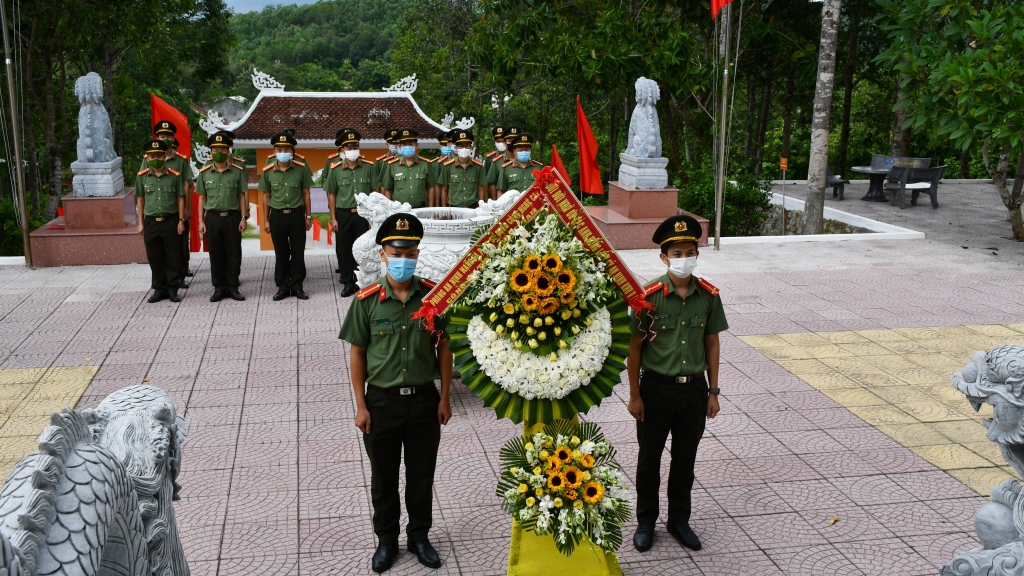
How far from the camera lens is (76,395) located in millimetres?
6305

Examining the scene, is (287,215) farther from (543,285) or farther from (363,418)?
(543,285)

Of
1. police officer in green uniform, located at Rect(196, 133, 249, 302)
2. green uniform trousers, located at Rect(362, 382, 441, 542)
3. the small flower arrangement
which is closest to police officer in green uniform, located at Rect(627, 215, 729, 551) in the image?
the small flower arrangement

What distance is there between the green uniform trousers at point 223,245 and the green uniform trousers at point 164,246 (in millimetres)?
328

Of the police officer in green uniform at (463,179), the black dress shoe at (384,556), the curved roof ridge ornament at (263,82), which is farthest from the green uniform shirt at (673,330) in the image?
the curved roof ridge ornament at (263,82)

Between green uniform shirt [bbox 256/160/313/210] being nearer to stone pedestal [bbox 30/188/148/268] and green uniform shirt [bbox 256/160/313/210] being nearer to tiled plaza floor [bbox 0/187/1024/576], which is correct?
tiled plaza floor [bbox 0/187/1024/576]

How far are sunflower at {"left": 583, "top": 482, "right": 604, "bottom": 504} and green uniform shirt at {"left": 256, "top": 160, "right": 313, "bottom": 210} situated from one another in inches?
246

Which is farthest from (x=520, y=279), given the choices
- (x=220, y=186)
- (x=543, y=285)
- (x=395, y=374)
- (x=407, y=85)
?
(x=407, y=85)

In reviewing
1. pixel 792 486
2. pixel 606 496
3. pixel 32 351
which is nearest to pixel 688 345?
pixel 606 496

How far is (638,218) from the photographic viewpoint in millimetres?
11680

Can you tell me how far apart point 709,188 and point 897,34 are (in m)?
3.25

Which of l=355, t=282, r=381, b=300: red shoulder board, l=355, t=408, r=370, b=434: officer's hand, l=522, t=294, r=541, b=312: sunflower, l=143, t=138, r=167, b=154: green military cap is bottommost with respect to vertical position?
l=355, t=408, r=370, b=434: officer's hand

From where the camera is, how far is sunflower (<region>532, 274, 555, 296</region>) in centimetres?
356

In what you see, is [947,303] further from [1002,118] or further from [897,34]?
[897,34]

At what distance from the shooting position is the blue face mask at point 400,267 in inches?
157
